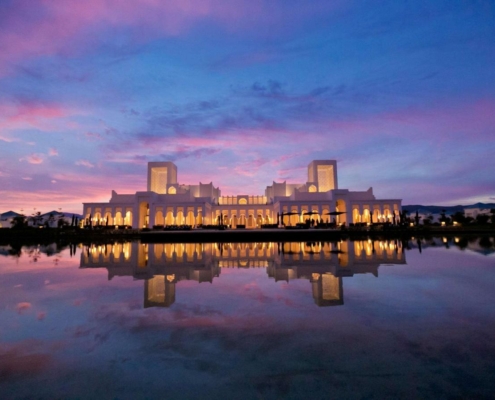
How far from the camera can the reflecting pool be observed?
2.36 metres

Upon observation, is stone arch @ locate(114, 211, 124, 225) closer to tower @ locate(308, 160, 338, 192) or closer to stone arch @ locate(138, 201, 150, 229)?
stone arch @ locate(138, 201, 150, 229)

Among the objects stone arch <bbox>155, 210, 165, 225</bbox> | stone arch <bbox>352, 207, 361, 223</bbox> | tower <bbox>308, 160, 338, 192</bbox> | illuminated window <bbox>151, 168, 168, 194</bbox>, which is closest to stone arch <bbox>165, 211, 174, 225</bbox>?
stone arch <bbox>155, 210, 165, 225</bbox>

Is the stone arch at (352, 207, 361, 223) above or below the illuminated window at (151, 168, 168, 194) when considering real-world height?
below

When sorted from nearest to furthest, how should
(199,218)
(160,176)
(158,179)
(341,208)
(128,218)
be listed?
(199,218), (128,218), (341,208), (158,179), (160,176)

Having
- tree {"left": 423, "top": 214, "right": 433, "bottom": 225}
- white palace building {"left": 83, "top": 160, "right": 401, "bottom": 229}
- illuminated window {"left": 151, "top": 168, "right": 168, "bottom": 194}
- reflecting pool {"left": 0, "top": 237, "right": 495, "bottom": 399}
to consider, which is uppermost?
illuminated window {"left": 151, "top": 168, "right": 168, "bottom": 194}

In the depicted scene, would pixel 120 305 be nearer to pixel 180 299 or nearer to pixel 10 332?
pixel 180 299

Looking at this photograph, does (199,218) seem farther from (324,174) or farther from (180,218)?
(324,174)

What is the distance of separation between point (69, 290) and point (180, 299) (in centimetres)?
270

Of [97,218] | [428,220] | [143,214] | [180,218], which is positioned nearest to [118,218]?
[97,218]

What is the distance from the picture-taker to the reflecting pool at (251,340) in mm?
2363

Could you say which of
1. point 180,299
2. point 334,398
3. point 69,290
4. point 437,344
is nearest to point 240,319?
point 180,299

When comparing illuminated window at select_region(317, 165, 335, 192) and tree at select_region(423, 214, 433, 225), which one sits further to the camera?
illuminated window at select_region(317, 165, 335, 192)

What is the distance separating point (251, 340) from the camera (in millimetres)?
3238

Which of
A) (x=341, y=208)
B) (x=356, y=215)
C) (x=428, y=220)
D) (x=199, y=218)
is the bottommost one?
(x=428, y=220)
